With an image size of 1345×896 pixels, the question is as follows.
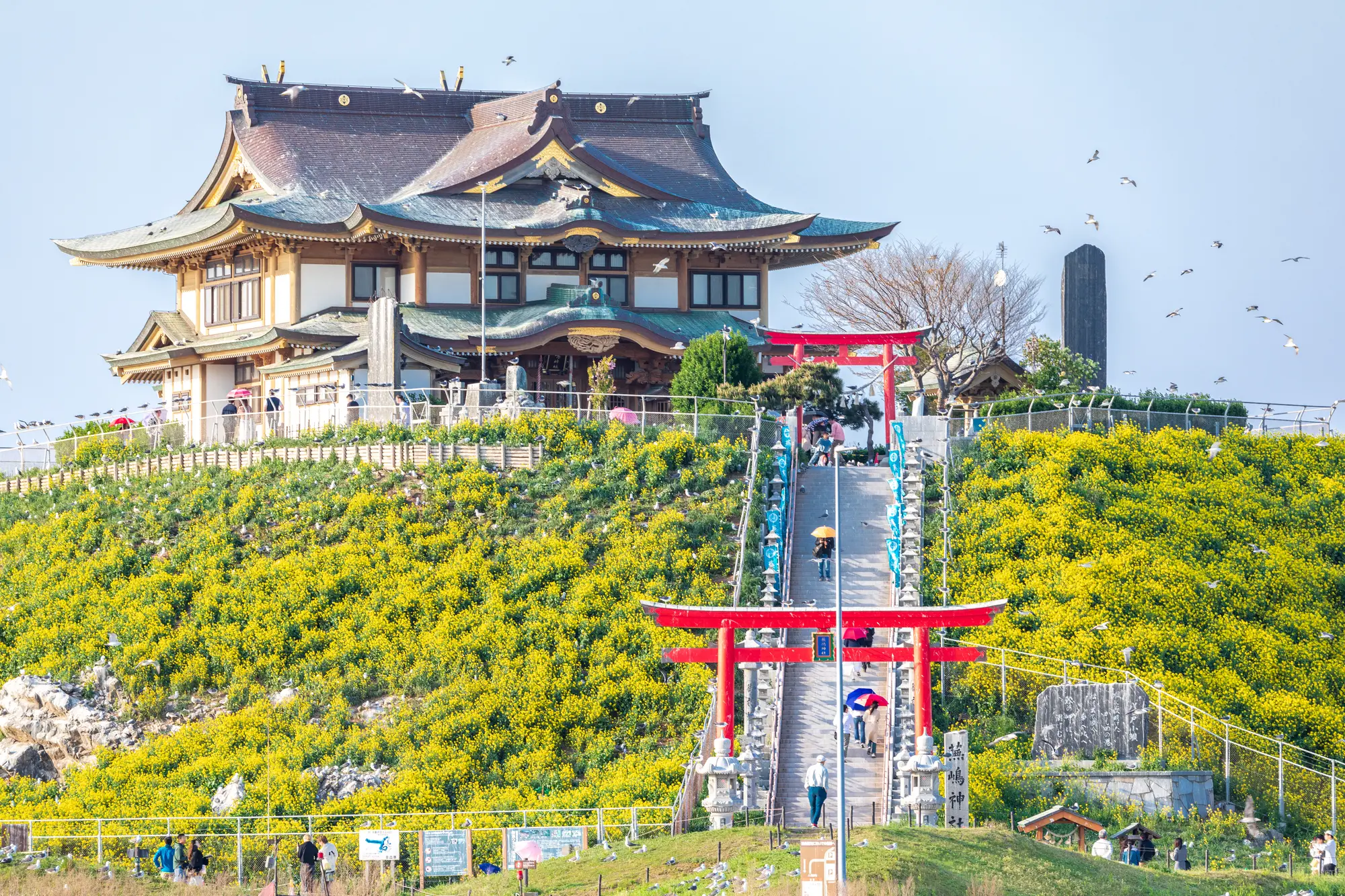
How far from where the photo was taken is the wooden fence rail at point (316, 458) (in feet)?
166

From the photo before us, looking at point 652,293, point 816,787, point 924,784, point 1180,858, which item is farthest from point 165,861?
point 652,293

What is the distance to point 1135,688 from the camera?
130ft

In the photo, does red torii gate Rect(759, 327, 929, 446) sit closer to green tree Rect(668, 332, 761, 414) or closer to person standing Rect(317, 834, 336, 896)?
green tree Rect(668, 332, 761, 414)

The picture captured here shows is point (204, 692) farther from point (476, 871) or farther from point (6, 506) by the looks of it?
point (6, 506)

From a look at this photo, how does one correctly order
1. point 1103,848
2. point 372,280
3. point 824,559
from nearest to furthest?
point 1103,848 < point 824,559 < point 372,280

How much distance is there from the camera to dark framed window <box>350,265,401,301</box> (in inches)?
2493

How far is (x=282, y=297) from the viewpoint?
63.5 m

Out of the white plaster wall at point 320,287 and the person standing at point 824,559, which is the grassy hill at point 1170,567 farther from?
the white plaster wall at point 320,287

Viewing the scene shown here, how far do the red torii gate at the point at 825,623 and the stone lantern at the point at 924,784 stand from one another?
0.41 meters

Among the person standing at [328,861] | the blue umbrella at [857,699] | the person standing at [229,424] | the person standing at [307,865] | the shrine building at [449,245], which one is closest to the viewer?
the person standing at [307,865]

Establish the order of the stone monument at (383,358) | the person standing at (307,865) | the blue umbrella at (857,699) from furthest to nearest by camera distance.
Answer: the stone monument at (383,358)
the blue umbrella at (857,699)
the person standing at (307,865)

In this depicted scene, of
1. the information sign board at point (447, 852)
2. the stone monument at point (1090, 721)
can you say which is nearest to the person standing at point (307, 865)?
the information sign board at point (447, 852)

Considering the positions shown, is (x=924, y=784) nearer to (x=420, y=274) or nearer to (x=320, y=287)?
(x=420, y=274)

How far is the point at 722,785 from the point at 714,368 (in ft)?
76.5
